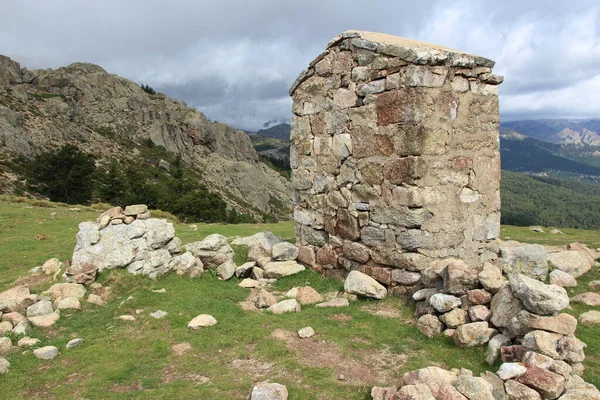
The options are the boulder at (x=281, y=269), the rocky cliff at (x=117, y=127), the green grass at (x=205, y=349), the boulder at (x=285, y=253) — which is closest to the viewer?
the green grass at (x=205, y=349)

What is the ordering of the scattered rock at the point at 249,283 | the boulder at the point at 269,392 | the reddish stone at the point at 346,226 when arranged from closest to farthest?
the boulder at the point at 269,392, the reddish stone at the point at 346,226, the scattered rock at the point at 249,283

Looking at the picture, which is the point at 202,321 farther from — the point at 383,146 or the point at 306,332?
the point at 383,146

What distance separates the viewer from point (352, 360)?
18.7ft

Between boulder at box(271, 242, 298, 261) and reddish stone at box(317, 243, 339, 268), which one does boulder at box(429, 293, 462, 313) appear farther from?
boulder at box(271, 242, 298, 261)

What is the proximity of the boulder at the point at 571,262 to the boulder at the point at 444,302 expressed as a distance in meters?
4.04

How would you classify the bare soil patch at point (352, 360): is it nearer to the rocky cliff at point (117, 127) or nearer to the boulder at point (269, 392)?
the boulder at point (269, 392)

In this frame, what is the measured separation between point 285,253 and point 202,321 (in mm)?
3902

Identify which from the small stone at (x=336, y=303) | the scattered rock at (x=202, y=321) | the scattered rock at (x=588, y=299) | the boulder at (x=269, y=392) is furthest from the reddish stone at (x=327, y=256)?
the boulder at (x=269, y=392)

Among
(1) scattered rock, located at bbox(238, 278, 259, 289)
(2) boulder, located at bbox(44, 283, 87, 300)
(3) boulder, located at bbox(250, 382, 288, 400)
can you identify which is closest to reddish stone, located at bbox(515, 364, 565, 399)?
(3) boulder, located at bbox(250, 382, 288, 400)

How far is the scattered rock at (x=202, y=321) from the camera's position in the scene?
6.86m

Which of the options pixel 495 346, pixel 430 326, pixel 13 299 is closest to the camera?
pixel 495 346

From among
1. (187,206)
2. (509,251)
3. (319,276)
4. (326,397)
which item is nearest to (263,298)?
(319,276)

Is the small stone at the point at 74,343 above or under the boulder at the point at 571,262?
under

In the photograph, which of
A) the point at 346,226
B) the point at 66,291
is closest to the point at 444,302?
the point at 346,226
